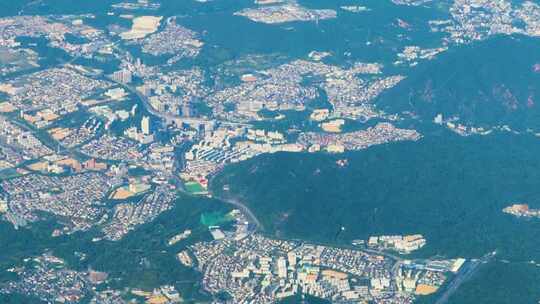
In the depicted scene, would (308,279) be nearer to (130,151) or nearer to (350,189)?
(350,189)

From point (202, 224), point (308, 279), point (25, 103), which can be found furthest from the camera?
point (25, 103)

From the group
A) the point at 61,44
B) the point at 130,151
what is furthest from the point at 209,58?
the point at 130,151

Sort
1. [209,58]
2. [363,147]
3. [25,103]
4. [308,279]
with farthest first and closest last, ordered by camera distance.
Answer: [209,58] < [25,103] < [363,147] < [308,279]

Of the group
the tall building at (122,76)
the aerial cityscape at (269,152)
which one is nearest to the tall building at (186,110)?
the aerial cityscape at (269,152)

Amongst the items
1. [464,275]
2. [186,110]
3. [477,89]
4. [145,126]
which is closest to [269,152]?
[145,126]

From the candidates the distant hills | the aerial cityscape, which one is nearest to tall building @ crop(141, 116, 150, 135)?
the aerial cityscape

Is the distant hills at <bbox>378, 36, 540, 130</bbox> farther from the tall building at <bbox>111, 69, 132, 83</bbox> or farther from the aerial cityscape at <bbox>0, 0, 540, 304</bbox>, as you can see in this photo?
the tall building at <bbox>111, 69, 132, 83</bbox>
